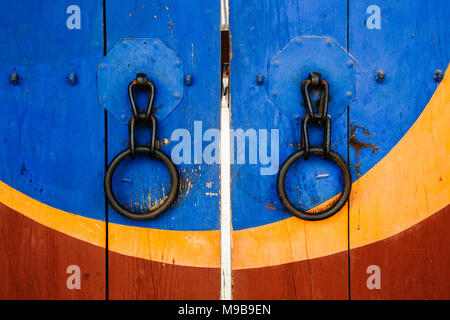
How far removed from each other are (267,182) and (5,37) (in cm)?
85

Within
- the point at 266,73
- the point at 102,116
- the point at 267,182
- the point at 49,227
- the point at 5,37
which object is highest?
the point at 5,37

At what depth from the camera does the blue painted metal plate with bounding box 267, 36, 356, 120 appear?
104 cm

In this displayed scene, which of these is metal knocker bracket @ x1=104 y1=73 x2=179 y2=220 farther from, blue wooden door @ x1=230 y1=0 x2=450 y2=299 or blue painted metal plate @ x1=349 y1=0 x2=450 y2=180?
blue painted metal plate @ x1=349 y1=0 x2=450 y2=180

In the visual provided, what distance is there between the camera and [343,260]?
108 centimetres

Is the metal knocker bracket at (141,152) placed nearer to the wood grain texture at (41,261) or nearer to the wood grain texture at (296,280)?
the wood grain texture at (41,261)

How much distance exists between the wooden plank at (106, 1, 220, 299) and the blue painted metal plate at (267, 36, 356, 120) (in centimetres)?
18

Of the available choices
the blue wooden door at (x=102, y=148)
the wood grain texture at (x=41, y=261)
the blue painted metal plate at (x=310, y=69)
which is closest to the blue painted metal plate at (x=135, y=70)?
the blue wooden door at (x=102, y=148)

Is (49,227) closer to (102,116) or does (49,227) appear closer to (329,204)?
(102,116)

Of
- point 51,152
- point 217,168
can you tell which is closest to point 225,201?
point 217,168

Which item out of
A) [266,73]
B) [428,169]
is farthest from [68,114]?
[428,169]

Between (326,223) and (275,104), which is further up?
(275,104)

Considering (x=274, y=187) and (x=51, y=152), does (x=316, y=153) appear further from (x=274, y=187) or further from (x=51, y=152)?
(x=51, y=152)

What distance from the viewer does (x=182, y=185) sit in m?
1.07

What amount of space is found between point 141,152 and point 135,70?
24cm
